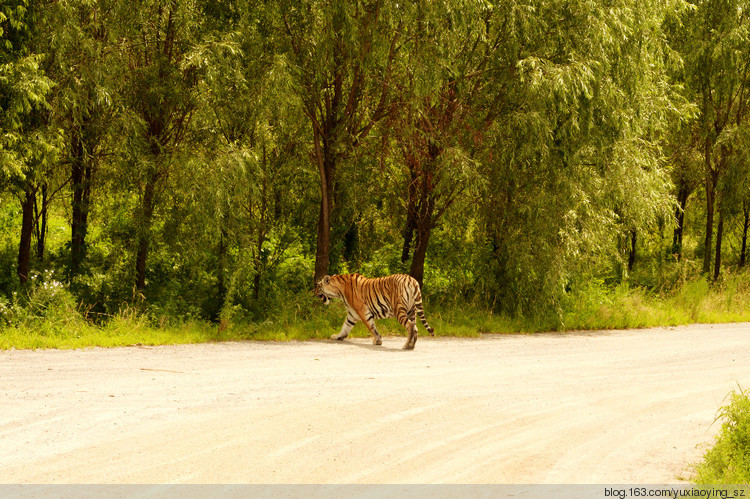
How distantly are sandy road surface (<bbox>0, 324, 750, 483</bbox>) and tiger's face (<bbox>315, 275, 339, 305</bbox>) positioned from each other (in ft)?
4.34

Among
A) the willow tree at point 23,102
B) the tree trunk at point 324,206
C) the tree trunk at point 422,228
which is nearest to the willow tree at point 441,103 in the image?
the tree trunk at point 422,228

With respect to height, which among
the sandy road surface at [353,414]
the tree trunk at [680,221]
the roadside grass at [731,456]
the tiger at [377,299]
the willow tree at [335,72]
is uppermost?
the willow tree at [335,72]

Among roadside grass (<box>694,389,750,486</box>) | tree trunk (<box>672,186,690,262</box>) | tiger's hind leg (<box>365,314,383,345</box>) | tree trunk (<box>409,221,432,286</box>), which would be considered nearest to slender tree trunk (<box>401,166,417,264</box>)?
tree trunk (<box>409,221,432,286</box>)

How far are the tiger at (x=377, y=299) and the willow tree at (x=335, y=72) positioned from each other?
2339 millimetres

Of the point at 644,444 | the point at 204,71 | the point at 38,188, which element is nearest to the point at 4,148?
the point at 38,188

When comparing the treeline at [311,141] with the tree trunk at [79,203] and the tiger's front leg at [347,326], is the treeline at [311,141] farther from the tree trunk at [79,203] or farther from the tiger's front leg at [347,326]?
the tiger's front leg at [347,326]

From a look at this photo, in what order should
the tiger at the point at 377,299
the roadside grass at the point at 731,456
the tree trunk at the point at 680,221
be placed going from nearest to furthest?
the roadside grass at the point at 731,456 → the tiger at the point at 377,299 → the tree trunk at the point at 680,221

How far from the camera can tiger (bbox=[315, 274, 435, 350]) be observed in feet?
45.2

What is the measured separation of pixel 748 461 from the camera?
6340 mm

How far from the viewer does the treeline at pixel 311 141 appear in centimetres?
1427

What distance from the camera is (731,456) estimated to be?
668 centimetres

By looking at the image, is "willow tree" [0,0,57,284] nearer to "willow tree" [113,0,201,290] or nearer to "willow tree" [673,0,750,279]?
"willow tree" [113,0,201,290]

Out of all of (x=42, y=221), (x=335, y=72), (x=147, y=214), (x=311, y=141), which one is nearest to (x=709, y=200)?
(x=311, y=141)

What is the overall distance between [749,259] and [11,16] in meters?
25.5
